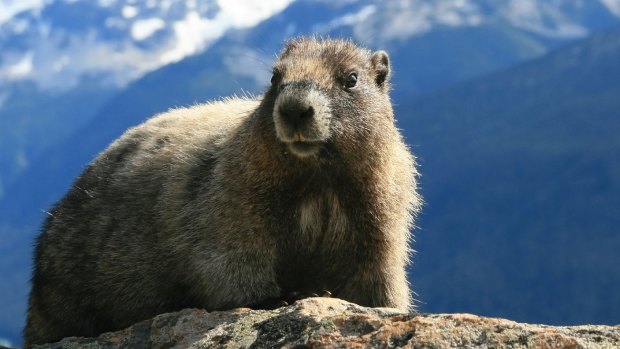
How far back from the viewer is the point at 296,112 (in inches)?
279

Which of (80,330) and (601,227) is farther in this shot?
(601,227)

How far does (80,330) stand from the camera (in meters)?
8.55

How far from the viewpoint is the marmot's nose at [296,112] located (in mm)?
7059

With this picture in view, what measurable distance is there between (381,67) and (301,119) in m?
1.89

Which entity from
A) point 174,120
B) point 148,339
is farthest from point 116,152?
point 148,339

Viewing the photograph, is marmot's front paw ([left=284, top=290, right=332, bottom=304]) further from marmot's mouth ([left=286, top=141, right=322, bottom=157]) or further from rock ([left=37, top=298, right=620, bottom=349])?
marmot's mouth ([left=286, top=141, right=322, bottom=157])

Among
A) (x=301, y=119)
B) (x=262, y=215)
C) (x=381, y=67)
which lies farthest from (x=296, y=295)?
(x=381, y=67)

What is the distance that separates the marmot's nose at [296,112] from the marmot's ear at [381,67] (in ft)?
5.48

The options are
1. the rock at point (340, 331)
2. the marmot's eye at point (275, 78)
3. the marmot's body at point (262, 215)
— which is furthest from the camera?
the marmot's eye at point (275, 78)

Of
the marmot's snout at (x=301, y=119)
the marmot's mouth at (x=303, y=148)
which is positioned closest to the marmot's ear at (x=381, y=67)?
the marmot's snout at (x=301, y=119)

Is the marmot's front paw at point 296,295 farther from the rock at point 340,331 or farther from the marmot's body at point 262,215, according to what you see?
the rock at point 340,331

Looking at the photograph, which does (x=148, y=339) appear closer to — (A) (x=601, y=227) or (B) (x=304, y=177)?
(B) (x=304, y=177)

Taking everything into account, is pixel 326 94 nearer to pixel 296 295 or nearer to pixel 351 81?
pixel 351 81

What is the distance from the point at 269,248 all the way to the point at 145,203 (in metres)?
1.59
